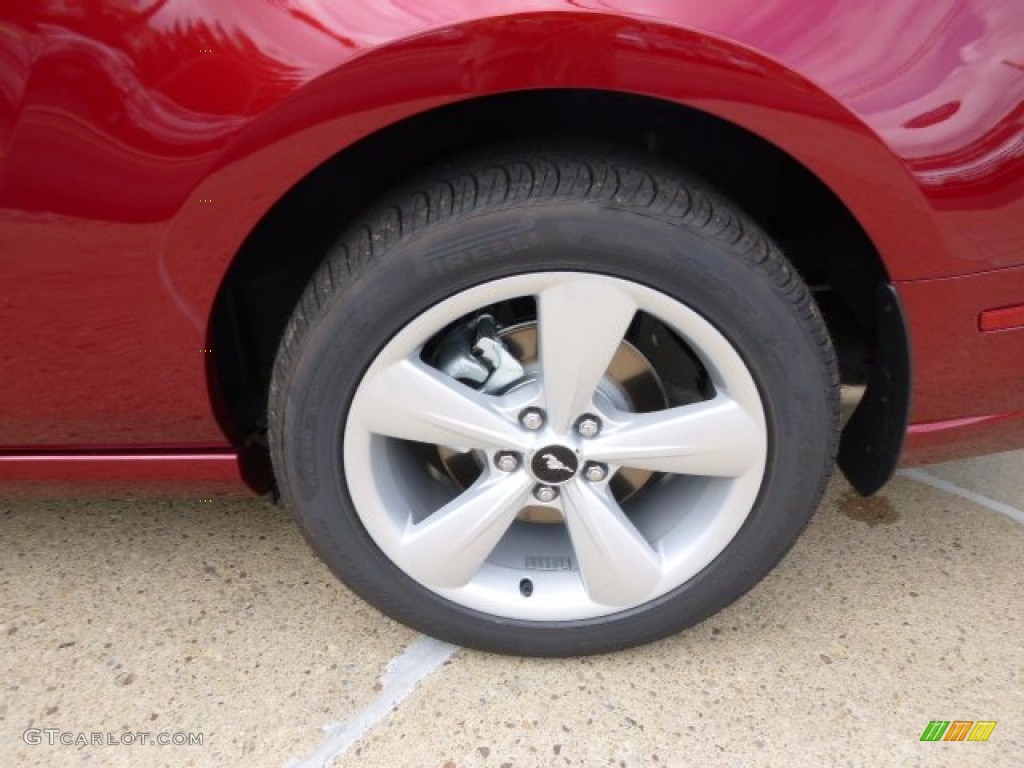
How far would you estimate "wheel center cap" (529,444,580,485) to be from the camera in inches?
61.7

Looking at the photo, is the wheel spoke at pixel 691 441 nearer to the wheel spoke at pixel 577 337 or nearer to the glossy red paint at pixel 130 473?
the wheel spoke at pixel 577 337

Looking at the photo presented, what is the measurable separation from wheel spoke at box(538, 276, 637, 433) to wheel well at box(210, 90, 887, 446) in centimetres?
30

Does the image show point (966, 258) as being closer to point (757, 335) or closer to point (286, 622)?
point (757, 335)

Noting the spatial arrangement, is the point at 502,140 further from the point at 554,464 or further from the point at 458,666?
the point at 458,666

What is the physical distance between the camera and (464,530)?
1.62m

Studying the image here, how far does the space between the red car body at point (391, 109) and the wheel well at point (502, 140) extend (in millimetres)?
147

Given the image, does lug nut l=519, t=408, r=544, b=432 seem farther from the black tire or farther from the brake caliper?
the black tire

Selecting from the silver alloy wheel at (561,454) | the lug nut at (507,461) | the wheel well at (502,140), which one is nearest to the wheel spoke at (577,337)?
the silver alloy wheel at (561,454)

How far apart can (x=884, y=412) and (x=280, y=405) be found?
111 cm

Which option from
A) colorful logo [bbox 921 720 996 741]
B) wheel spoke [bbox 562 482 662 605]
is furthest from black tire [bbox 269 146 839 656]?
colorful logo [bbox 921 720 996 741]

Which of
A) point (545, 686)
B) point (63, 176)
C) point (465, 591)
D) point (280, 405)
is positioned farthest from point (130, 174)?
point (545, 686)

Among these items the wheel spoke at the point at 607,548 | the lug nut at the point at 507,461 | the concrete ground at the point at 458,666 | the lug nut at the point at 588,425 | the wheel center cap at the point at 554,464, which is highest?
the lug nut at the point at 588,425

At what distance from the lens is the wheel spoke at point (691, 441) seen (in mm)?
1523

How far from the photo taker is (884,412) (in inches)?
64.7
